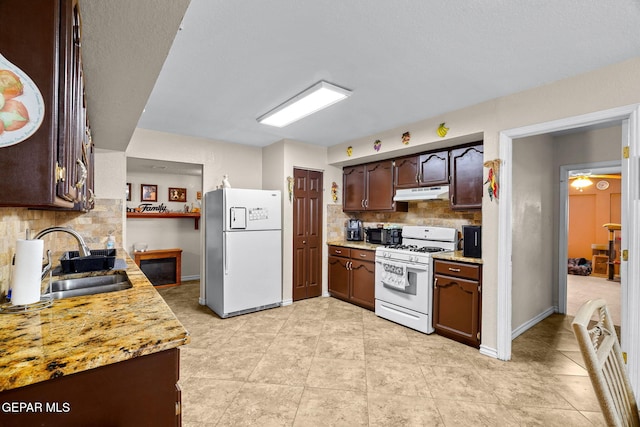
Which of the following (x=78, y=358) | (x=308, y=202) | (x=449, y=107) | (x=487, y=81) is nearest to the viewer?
(x=78, y=358)

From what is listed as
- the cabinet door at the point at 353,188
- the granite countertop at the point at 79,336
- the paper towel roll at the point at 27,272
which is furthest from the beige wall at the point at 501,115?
the paper towel roll at the point at 27,272

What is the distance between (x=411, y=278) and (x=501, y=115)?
72.1 inches

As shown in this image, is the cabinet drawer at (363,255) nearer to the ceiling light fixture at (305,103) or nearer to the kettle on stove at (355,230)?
the kettle on stove at (355,230)

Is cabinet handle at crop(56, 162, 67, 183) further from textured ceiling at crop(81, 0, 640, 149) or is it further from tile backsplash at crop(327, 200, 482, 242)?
tile backsplash at crop(327, 200, 482, 242)

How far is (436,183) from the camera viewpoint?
3.46 metres

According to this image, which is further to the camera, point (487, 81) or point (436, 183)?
point (436, 183)

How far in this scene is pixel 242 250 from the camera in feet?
12.3

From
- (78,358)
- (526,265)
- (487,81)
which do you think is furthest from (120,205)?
(526,265)

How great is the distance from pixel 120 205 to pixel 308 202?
238 cm

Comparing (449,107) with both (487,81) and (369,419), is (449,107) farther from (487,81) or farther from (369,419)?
(369,419)

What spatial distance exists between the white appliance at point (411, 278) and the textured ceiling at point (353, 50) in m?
1.59

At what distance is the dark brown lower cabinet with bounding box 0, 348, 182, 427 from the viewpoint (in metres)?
0.80

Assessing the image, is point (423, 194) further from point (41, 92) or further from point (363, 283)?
point (41, 92)

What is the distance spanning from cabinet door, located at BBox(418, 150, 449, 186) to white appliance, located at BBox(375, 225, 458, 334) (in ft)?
2.01
